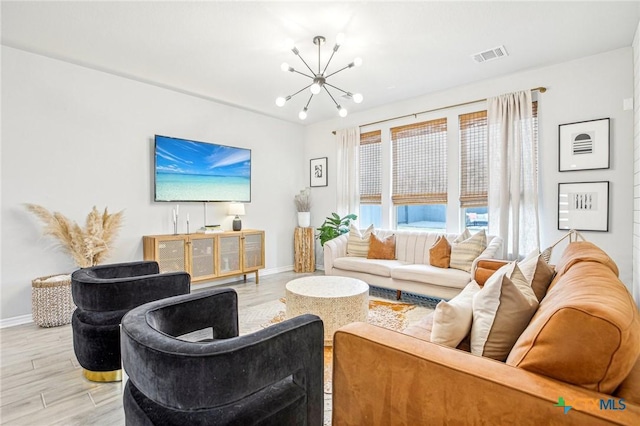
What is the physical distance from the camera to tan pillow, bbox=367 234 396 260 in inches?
168

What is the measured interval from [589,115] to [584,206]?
0.98 metres

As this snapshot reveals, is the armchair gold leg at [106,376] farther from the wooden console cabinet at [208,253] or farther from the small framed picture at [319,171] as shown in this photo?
the small framed picture at [319,171]

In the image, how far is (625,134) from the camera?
3148 mm

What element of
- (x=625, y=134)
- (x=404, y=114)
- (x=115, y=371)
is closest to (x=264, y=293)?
(x=115, y=371)

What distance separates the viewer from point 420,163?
462 centimetres

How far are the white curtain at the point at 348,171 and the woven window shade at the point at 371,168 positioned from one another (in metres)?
0.08

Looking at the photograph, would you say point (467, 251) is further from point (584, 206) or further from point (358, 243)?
point (358, 243)

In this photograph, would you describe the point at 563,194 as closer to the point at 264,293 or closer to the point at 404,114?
the point at 404,114

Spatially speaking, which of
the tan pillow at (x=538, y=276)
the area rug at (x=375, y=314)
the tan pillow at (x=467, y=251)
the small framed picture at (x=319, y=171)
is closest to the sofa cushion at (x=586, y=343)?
the tan pillow at (x=538, y=276)

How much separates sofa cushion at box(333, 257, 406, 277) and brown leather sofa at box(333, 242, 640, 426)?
2692mm

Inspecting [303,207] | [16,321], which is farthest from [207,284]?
[303,207]

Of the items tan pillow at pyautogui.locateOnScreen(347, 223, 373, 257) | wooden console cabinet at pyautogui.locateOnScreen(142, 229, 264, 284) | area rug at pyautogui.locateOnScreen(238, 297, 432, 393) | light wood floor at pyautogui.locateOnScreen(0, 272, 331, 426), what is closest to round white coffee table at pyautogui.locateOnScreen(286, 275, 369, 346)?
area rug at pyautogui.locateOnScreen(238, 297, 432, 393)

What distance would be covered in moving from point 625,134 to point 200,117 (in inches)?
201

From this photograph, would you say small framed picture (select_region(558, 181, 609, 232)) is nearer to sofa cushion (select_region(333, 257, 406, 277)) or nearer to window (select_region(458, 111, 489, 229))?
window (select_region(458, 111, 489, 229))
